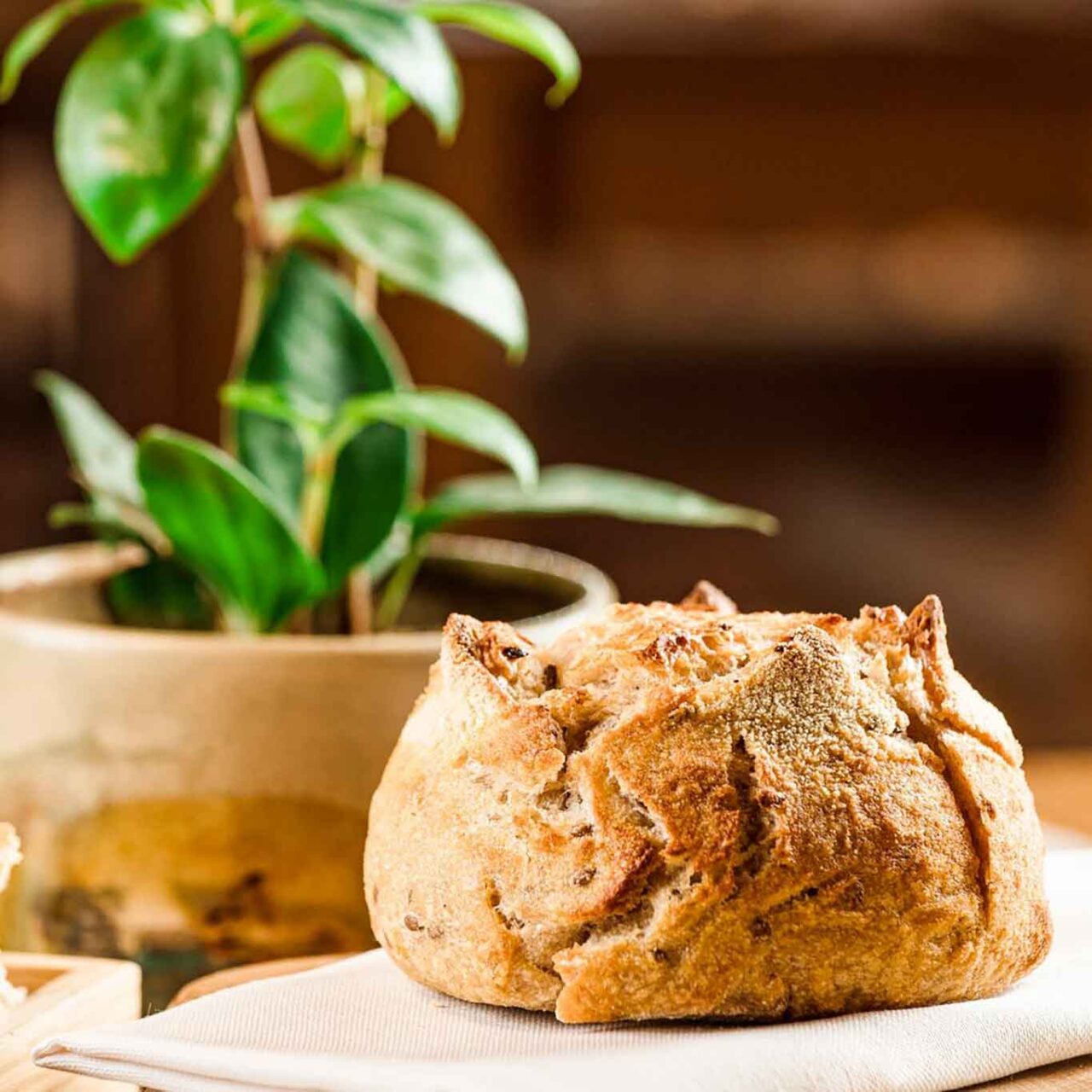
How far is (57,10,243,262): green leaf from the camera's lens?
0.84 metres

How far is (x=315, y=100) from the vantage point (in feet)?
3.46

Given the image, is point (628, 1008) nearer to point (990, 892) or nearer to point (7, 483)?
point (990, 892)

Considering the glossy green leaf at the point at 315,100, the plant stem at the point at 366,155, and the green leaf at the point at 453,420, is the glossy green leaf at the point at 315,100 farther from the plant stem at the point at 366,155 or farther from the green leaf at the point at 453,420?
the green leaf at the point at 453,420

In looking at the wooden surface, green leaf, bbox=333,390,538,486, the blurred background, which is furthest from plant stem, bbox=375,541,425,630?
the blurred background

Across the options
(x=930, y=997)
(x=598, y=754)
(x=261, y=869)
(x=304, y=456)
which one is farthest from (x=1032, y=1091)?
(x=304, y=456)

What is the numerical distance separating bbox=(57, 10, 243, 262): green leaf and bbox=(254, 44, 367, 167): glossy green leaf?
0.17 meters

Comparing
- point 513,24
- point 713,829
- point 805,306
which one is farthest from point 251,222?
point 805,306

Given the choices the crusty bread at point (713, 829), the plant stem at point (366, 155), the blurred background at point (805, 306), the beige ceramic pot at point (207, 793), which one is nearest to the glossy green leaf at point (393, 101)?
the plant stem at point (366, 155)

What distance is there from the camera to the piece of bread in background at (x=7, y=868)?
2.07 ft

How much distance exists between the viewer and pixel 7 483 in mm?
2461

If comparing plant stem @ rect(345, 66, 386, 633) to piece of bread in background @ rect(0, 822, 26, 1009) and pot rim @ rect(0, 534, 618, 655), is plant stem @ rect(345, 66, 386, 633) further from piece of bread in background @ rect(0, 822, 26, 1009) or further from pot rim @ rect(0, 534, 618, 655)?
piece of bread in background @ rect(0, 822, 26, 1009)

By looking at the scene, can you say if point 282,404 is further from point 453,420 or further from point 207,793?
point 207,793

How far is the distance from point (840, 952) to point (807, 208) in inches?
85.6

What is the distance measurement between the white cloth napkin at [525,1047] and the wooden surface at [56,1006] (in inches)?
1.5
